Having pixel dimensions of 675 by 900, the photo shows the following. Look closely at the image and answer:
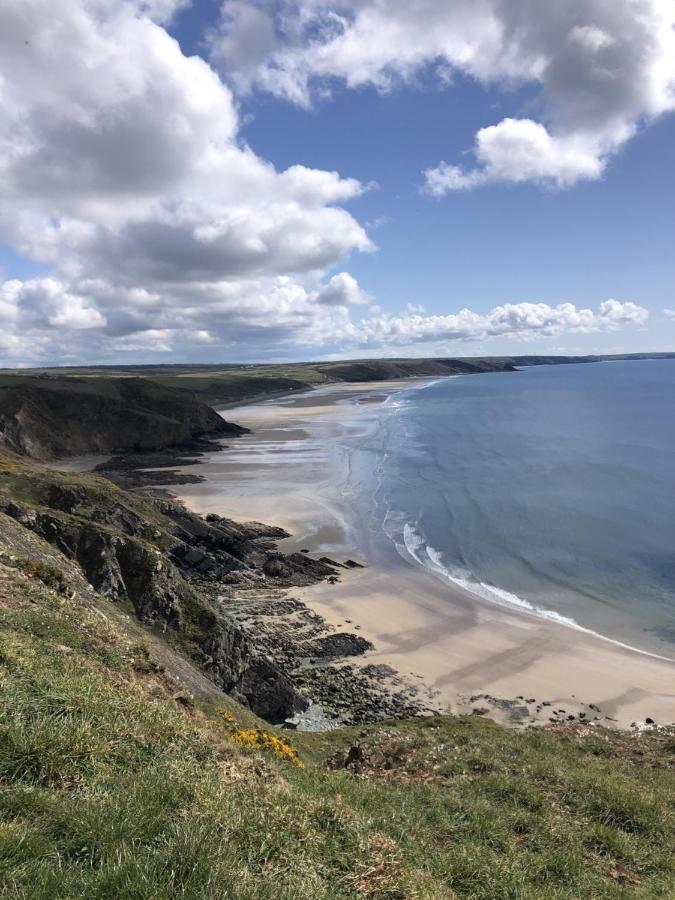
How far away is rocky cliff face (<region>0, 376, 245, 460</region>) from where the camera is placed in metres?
76.8

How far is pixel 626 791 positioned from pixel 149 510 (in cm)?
3692

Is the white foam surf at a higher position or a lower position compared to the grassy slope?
lower

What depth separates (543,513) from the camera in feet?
178

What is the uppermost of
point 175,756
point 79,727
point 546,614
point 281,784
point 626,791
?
point 79,727

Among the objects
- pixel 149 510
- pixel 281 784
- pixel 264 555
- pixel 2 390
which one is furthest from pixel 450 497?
pixel 2 390

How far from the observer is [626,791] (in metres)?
11.6

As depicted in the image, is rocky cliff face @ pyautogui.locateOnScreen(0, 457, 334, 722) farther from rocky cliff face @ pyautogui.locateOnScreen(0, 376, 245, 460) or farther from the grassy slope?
rocky cliff face @ pyautogui.locateOnScreen(0, 376, 245, 460)

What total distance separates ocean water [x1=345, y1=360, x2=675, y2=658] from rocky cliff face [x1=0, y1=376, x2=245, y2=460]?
31159mm

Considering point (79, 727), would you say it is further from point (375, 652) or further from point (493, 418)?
point (493, 418)

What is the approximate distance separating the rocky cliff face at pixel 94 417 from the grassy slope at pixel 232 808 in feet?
231

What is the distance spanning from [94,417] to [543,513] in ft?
225

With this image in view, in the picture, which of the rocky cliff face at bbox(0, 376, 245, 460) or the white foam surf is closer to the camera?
the white foam surf

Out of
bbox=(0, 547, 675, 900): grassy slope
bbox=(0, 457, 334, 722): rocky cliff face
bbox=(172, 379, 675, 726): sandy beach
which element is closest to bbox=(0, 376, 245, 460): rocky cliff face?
bbox=(172, 379, 675, 726): sandy beach

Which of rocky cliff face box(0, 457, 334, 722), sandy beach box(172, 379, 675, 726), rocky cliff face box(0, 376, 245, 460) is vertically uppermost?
rocky cliff face box(0, 376, 245, 460)
